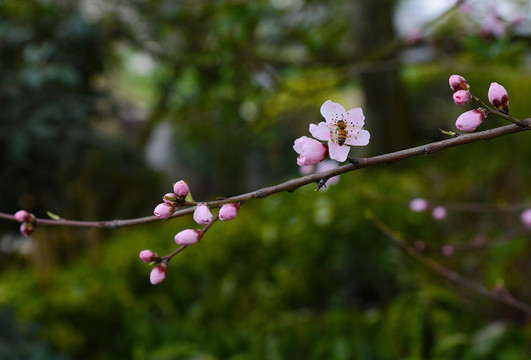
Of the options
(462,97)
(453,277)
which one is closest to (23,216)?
(462,97)

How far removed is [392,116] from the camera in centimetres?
356

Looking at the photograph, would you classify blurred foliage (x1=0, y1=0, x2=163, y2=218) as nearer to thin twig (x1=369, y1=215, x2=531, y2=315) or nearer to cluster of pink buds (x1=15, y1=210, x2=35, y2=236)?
cluster of pink buds (x1=15, y1=210, x2=35, y2=236)

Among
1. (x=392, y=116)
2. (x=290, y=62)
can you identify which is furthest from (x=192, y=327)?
(x=392, y=116)

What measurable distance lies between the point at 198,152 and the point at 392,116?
2.84 metres

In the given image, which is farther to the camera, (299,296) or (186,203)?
(299,296)

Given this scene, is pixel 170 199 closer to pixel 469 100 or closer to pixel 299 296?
pixel 469 100

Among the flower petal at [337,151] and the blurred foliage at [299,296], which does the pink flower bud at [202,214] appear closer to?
the flower petal at [337,151]

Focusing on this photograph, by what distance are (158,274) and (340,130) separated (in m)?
0.30

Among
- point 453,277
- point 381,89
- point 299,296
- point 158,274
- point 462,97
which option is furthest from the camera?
point 381,89

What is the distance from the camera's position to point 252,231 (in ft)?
7.61

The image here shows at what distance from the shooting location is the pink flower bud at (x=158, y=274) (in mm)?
592

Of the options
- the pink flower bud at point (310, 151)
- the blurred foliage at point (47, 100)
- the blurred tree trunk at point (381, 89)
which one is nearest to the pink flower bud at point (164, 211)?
the pink flower bud at point (310, 151)

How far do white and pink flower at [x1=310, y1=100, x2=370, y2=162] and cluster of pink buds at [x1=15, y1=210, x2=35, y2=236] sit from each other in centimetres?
43

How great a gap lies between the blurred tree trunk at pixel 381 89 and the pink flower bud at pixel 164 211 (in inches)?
116
